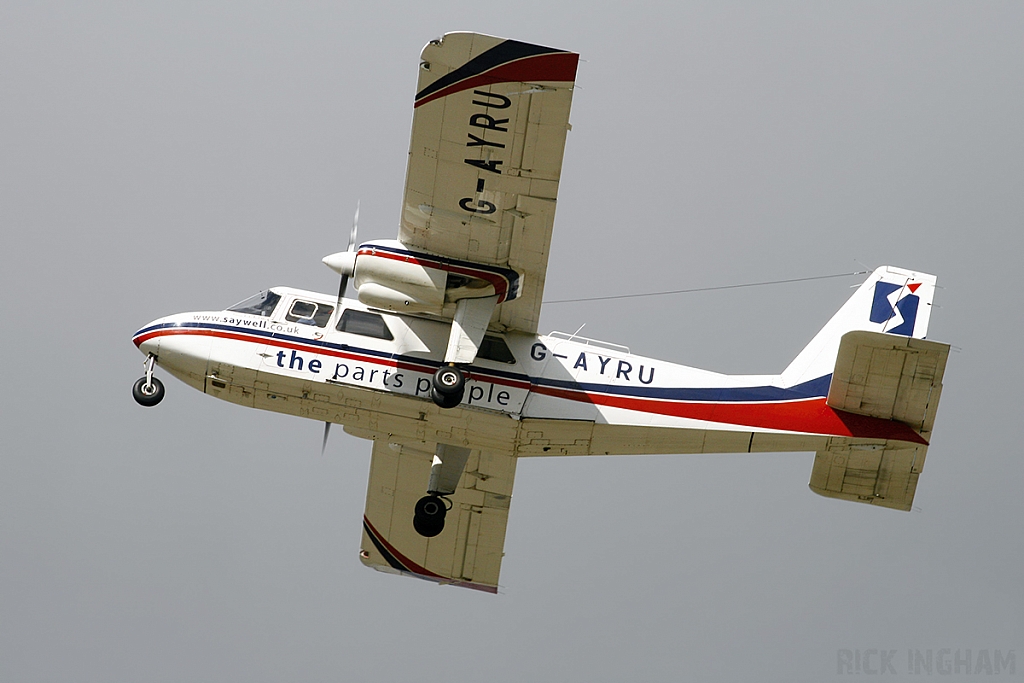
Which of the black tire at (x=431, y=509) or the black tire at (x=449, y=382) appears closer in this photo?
the black tire at (x=449, y=382)

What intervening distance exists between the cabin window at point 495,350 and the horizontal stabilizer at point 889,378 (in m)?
4.97

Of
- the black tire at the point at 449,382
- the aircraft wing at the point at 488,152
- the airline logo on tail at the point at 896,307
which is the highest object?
the aircraft wing at the point at 488,152

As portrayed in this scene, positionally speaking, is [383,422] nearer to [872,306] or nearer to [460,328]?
[460,328]

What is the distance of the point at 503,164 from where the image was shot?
55.2 ft

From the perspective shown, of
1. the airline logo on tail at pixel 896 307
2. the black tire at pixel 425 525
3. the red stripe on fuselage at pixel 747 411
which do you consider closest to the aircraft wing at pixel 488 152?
the red stripe on fuselage at pixel 747 411

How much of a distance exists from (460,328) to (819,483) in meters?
6.38

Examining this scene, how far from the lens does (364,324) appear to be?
1886cm

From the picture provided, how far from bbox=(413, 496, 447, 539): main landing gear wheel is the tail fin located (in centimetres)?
610

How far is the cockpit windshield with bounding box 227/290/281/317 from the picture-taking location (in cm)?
1908

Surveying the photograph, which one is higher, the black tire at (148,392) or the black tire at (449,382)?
the black tire at (449,382)

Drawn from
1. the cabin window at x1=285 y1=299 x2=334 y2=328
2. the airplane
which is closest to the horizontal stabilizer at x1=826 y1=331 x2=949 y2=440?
the airplane

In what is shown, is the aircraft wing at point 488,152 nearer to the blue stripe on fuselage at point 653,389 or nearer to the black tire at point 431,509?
the blue stripe on fuselage at point 653,389

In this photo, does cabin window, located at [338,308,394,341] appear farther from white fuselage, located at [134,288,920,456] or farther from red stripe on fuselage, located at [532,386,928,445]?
red stripe on fuselage, located at [532,386,928,445]

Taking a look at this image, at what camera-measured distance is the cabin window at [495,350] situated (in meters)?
19.0
